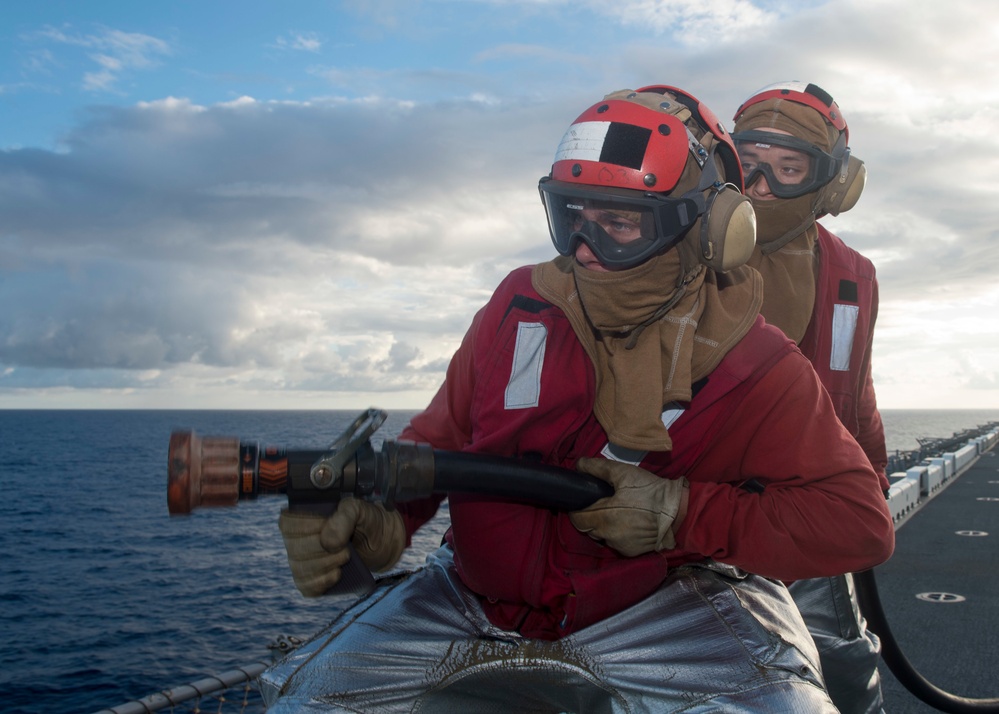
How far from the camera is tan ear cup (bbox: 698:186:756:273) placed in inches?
110

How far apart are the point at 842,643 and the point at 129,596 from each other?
154 feet

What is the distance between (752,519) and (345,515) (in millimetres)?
1302

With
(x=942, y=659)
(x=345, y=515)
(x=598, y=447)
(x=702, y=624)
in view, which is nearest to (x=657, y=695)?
(x=702, y=624)

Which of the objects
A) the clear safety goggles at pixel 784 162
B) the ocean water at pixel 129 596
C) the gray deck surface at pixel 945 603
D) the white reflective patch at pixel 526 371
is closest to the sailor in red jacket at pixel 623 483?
the white reflective patch at pixel 526 371

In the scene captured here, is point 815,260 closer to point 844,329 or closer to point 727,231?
point 844,329

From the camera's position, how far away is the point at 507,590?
2.86 meters

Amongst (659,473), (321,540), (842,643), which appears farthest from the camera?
(842,643)

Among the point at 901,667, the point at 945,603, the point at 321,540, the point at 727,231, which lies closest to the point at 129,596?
the point at 945,603

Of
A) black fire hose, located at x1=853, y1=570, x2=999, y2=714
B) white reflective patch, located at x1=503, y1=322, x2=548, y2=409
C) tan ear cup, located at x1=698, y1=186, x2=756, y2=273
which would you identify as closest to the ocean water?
black fire hose, located at x1=853, y1=570, x2=999, y2=714

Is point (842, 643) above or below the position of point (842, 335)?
below

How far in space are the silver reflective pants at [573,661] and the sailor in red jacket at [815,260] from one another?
1.53 metres

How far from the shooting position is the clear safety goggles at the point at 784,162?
14.1ft

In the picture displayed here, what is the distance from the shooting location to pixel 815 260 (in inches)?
174

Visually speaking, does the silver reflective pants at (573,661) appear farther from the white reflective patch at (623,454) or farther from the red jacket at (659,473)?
the white reflective patch at (623,454)
